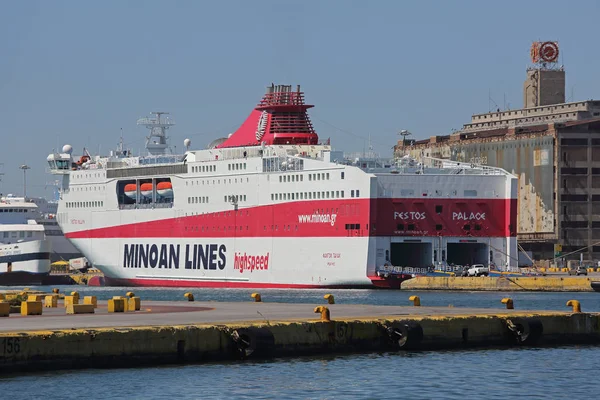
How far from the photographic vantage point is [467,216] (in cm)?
7525

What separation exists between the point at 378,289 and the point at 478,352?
38732 mm

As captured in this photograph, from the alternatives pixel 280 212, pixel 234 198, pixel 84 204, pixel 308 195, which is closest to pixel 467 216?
pixel 308 195

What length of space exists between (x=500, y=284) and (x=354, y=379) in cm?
4398

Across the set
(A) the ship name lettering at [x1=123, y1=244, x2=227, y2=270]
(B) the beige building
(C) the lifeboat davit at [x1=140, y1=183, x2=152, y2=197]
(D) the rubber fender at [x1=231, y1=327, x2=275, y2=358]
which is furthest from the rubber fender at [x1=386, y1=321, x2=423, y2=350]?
(B) the beige building

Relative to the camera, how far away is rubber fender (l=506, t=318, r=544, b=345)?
36719 millimetres

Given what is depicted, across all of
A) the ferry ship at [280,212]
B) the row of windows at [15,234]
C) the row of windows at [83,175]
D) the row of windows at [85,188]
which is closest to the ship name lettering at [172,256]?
the ferry ship at [280,212]

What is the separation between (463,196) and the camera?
75312 millimetres

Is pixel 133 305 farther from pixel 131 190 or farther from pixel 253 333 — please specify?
pixel 131 190

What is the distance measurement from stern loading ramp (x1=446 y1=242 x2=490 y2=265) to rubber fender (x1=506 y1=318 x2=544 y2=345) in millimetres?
39918

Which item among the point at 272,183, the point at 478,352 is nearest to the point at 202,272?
the point at 272,183

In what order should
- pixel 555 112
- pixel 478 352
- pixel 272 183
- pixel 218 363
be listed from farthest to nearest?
pixel 555 112, pixel 272 183, pixel 478 352, pixel 218 363

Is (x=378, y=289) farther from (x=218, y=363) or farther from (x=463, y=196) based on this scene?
(x=218, y=363)

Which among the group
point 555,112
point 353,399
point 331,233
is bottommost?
point 353,399

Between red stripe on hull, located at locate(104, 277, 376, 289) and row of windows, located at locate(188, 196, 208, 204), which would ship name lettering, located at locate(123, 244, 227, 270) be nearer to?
red stripe on hull, located at locate(104, 277, 376, 289)
